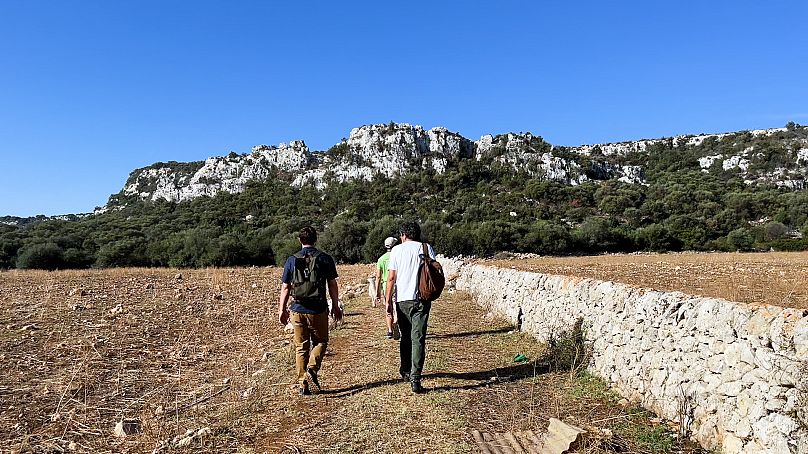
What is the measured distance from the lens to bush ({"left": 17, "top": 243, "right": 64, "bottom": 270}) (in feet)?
132

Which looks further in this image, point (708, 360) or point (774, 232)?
point (774, 232)

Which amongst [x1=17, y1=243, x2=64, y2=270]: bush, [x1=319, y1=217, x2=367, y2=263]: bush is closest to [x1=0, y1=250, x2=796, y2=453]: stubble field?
[x1=17, y1=243, x2=64, y2=270]: bush

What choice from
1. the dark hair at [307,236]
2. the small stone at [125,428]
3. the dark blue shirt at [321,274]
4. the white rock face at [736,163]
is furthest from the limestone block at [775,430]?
the white rock face at [736,163]

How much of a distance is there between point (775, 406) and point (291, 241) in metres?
45.6

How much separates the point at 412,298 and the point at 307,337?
150 cm

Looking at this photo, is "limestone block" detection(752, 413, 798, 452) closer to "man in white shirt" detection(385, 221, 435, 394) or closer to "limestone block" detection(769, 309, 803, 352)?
"limestone block" detection(769, 309, 803, 352)

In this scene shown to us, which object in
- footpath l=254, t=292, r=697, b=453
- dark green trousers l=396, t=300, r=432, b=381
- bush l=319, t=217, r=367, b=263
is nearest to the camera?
footpath l=254, t=292, r=697, b=453

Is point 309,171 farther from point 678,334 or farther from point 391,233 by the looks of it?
point 678,334

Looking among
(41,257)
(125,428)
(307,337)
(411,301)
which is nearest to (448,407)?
(411,301)

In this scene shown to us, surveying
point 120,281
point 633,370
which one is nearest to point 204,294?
point 120,281

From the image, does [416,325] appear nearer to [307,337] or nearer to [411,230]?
[411,230]

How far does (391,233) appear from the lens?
163 ft

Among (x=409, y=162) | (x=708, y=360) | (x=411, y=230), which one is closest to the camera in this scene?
(x=708, y=360)

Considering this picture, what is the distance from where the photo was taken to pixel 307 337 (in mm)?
6777
